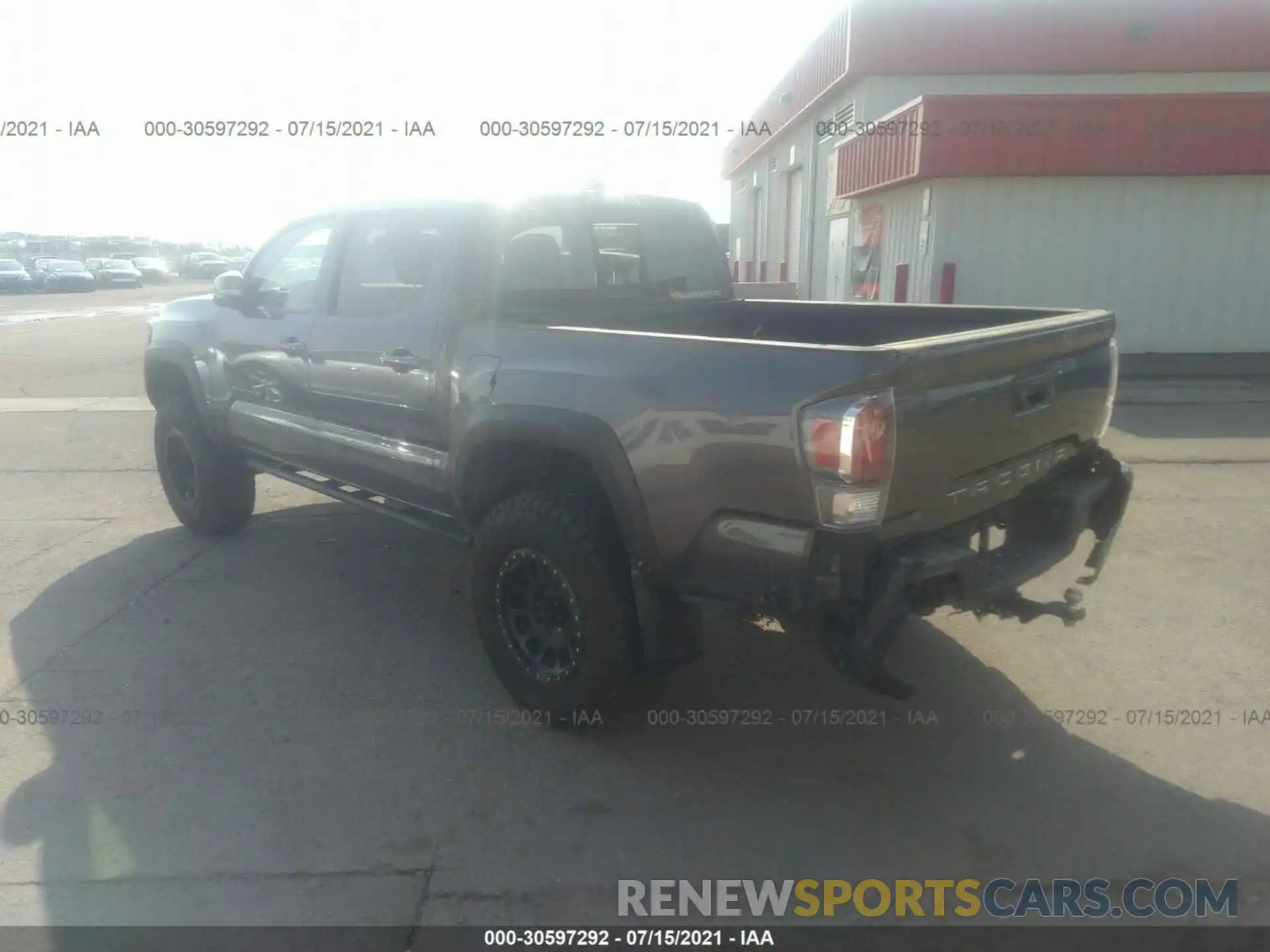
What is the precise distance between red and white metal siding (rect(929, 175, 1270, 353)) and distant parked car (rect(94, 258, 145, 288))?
43.7 m

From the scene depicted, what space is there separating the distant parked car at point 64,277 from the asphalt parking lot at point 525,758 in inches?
1720

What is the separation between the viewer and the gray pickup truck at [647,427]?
2900 mm

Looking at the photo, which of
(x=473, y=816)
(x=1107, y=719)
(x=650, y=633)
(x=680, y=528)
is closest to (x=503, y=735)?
(x=473, y=816)

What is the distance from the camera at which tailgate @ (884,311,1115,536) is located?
9.57 feet

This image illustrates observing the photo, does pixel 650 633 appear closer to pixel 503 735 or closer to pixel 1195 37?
pixel 503 735

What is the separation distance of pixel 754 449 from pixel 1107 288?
37.2 feet

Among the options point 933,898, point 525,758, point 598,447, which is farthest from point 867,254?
point 933,898

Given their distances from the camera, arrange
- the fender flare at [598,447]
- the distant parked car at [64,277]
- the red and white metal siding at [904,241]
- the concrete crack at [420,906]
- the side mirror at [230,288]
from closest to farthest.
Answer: the concrete crack at [420,906]
the fender flare at [598,447]
the side mirror at [230,288]
the red and white metal siding at [904,241]
the distant parked car at [64,277]

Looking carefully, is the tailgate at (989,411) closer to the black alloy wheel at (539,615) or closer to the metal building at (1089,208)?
the black alloy wheel at (539,615)

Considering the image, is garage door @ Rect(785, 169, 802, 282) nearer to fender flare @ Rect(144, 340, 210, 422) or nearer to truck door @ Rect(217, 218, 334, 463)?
fender flare @ Rect(144, 340, 210, 422)

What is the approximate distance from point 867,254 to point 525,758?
42.8ft

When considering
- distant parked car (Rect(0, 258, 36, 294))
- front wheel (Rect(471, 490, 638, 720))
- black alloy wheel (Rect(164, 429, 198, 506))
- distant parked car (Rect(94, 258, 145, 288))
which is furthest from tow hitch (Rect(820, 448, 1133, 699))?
distant parked car (Rect(94, 258, 145, 288))

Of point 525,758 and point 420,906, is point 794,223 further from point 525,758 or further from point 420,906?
point 420,906

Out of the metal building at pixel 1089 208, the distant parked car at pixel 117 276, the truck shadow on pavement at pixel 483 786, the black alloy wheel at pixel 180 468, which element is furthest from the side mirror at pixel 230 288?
the distant parked car at pixel 117 276
